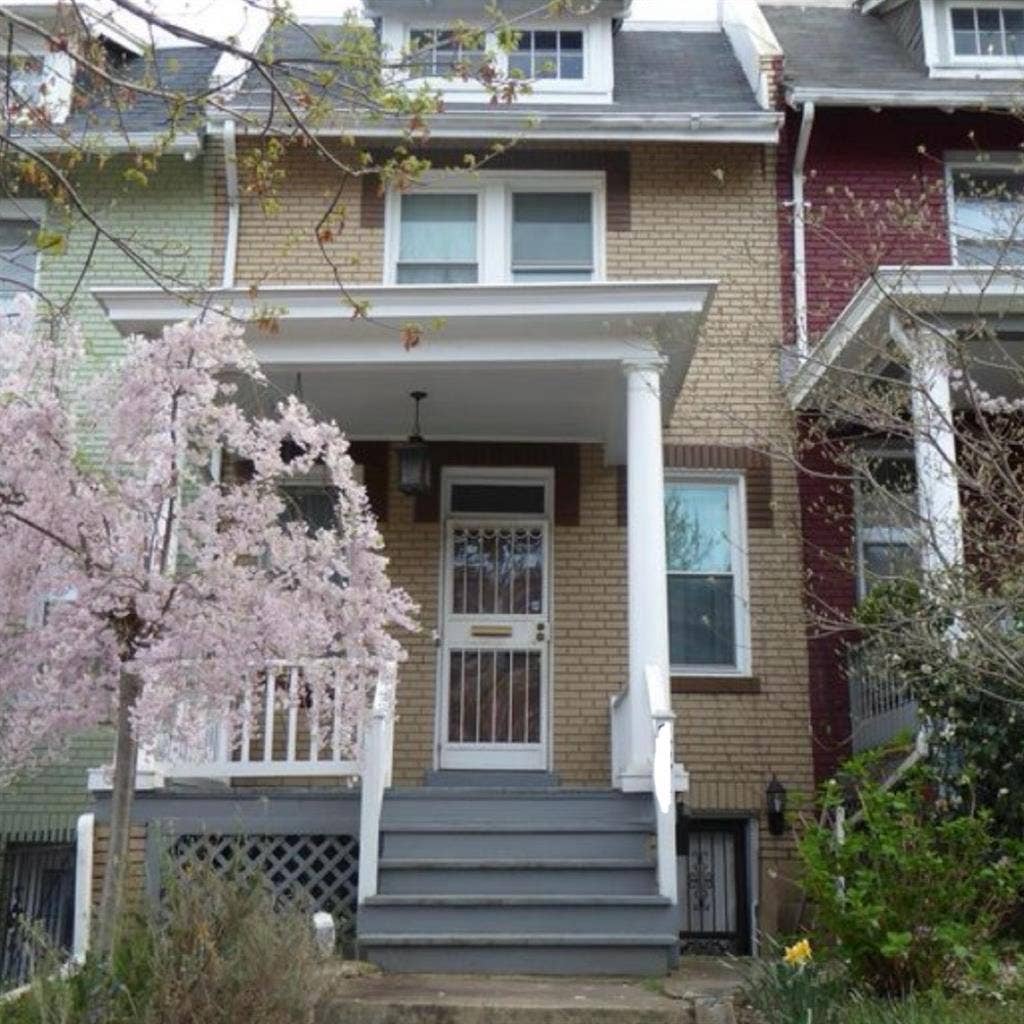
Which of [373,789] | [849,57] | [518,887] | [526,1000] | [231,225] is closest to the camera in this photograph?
[526,1000]

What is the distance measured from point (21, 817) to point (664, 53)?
29.0 ft

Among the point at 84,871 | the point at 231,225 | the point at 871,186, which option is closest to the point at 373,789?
the point at 84,871

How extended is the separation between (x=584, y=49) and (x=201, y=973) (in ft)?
31.3

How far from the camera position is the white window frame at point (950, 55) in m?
11.7

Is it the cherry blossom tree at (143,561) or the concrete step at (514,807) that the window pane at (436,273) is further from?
the cherry blossom tree at (143,561)

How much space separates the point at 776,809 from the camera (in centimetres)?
980

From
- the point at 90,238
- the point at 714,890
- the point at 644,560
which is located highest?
the point at 90,238

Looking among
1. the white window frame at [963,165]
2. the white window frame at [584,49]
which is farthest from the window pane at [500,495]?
the white window frame at [963,165]

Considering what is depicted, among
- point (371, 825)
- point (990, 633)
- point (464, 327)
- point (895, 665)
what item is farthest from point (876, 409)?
point (371, 825)

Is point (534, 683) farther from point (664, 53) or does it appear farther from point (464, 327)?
point (664, 53)

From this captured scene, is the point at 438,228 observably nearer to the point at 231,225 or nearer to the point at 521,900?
the point at 231,225

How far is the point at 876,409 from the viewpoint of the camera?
6.40 metres

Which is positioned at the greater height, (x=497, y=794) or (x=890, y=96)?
(x=890, y=96)

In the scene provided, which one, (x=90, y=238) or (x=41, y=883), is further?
(x=90, y=238)
